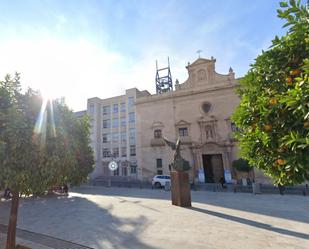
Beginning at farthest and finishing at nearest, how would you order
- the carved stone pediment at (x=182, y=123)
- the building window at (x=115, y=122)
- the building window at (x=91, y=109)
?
the building window at (x=91, y=109)
the building window at (x=115, y=122)
the carved stone pediment at (x=182, y=123)

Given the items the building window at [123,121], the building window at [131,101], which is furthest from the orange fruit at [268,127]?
the building window at [123,121]

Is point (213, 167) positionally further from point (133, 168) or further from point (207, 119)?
point (133, 168)

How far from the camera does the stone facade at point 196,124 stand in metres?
28.1

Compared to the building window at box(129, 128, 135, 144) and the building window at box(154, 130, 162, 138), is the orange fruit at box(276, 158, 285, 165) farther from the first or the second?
the building window at box(129, 128, 135, 144)

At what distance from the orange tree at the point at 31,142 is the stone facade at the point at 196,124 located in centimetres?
2556

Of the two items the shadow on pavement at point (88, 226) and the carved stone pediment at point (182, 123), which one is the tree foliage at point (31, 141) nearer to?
the shadow on pavement at point (88, 226)

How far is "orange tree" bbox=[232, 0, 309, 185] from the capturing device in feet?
8.13

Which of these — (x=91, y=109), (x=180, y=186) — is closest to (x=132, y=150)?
(x=91, y=109)

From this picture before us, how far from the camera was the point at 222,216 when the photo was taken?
9289 millimetres

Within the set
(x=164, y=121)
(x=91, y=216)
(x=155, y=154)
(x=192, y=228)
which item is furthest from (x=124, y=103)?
(x=192, y=228)

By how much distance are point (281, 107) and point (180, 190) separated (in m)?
10.4

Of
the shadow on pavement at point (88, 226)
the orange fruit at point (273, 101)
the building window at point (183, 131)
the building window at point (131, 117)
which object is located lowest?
the shadow on pavement at point (88, 226)

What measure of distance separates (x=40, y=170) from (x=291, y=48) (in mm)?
5517

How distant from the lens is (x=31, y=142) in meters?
4.36
